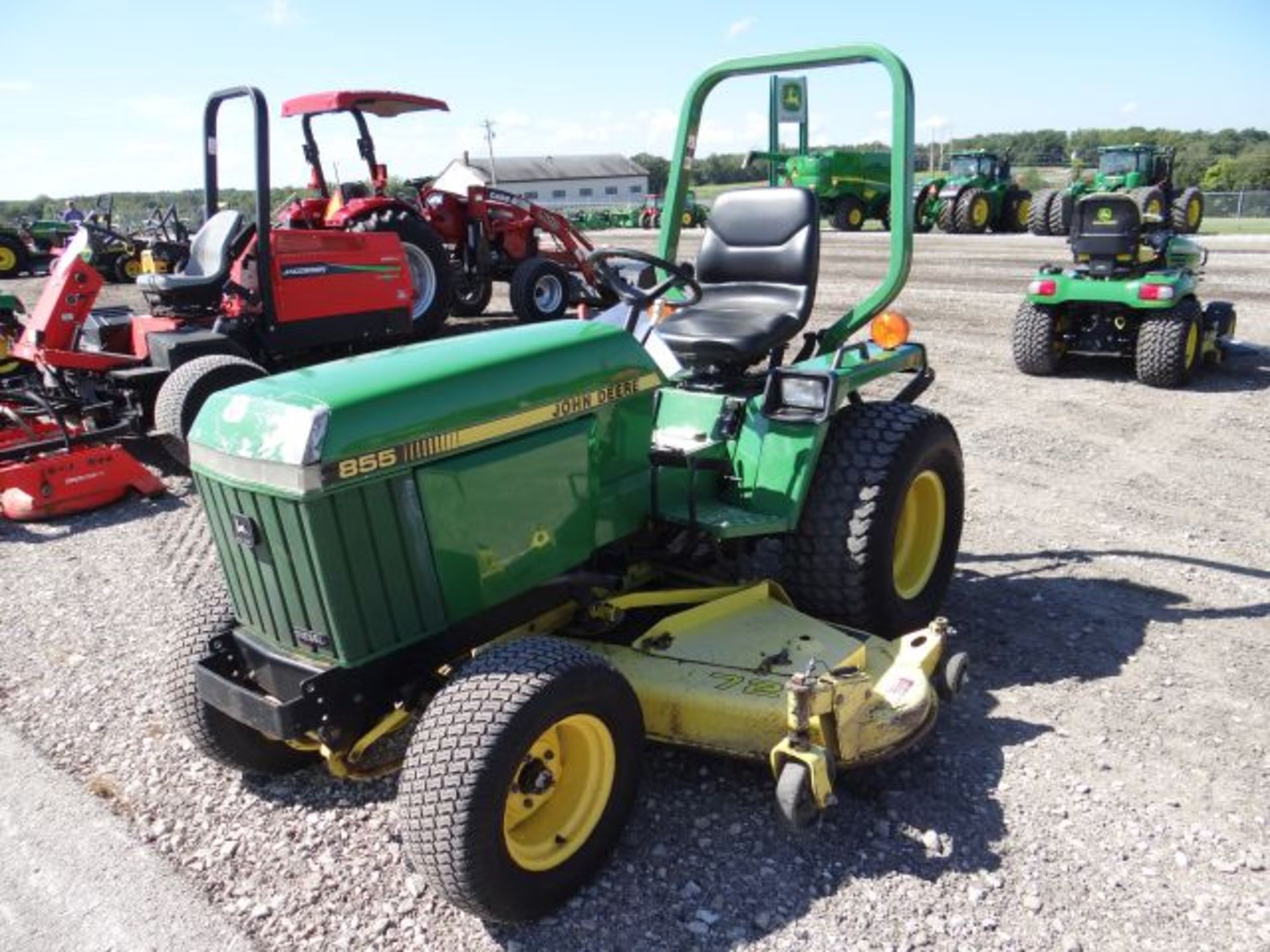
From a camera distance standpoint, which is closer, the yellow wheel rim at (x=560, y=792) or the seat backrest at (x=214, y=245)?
the yellow wheel rim at (x=560, y=792)

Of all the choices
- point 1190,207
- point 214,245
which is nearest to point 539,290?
point 214,245

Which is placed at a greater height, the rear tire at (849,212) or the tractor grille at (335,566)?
the tractor grille at (335,566)

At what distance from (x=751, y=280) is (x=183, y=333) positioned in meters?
4.36

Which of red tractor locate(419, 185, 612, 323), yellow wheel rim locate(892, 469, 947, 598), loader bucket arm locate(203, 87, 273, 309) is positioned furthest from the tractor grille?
red tractor locate(419, 185, 612, 323)

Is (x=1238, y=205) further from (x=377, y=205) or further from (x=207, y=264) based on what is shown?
(x=207, y=264)

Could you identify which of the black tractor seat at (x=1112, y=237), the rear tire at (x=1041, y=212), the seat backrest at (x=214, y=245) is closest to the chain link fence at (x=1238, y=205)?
the rear tire at (x=1041, y=212)

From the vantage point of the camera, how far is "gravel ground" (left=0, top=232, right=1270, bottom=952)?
2373 mm

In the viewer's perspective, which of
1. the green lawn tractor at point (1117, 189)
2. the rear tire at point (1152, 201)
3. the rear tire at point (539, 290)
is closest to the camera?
the rear tire at point (1152, 201)

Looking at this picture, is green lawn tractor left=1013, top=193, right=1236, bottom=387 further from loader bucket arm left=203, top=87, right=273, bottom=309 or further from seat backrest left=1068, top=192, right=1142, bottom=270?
loader bucket arm left=203, top=87, right=273, bottom=309

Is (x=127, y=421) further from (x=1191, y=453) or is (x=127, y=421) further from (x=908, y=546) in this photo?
(x=1191, y=453)

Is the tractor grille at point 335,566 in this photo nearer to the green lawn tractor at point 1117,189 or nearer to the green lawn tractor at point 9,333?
the green lawn tractor at point 9,333

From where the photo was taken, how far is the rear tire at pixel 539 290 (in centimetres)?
1071

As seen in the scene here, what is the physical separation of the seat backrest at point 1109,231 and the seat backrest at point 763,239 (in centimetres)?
481

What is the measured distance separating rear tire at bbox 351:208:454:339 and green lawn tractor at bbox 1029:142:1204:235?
845 centimetres
